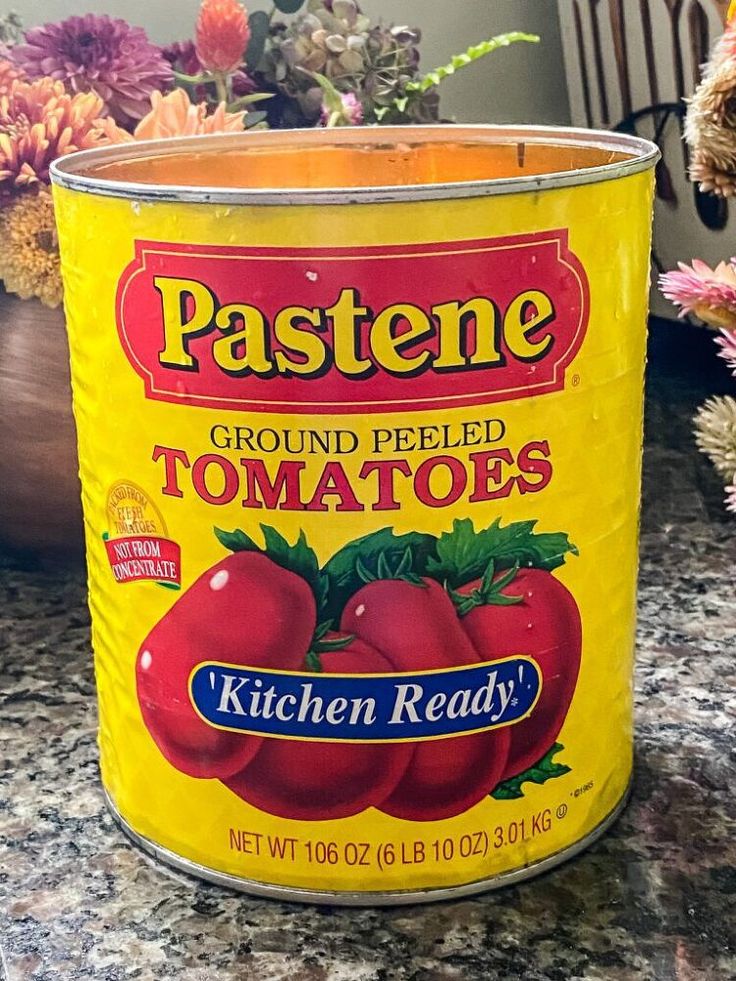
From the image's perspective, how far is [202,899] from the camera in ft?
1.81

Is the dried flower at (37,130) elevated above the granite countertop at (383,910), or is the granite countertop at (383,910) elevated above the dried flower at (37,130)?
the dried flower at (37,130)

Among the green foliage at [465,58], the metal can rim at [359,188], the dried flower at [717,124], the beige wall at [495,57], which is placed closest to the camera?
the metal can rim at [359,188]

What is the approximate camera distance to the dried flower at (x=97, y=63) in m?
0.81

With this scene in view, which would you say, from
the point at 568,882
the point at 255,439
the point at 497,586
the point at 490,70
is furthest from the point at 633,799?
the point at 490,70

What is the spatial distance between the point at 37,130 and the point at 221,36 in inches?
7.1

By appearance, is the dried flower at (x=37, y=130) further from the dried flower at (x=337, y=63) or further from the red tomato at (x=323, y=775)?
the red tomato at (x=323, y=775)

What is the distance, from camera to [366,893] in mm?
537

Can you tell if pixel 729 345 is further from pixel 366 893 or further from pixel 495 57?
pixel 495 57

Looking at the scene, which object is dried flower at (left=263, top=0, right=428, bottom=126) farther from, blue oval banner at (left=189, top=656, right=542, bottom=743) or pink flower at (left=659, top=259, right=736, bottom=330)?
blue oval banner at (left=189, top=656, right=542, bottom=743)

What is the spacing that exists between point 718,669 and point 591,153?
33 cm

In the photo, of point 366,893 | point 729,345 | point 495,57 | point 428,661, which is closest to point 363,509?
point 428,661

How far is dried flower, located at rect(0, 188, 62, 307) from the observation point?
0.74 meters

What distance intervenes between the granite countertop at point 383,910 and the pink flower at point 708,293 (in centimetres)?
22

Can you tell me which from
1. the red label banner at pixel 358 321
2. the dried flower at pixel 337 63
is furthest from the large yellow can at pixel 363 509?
the dried flower at pixel 337 63
